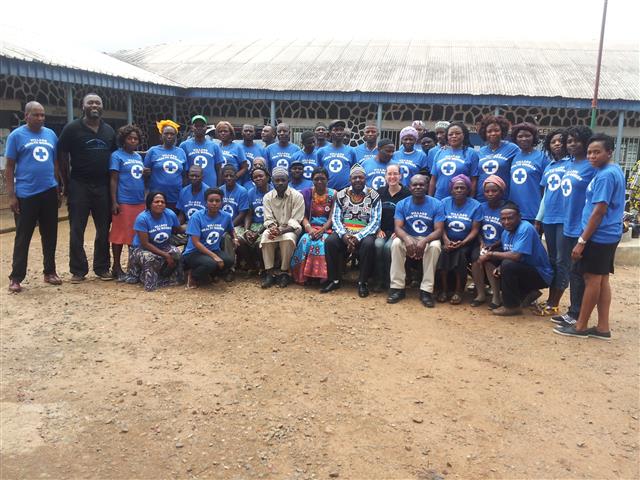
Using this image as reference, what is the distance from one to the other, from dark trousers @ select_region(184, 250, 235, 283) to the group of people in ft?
0.05

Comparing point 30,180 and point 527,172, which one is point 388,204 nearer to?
point 527,172

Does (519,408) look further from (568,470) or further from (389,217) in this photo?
(389,217)

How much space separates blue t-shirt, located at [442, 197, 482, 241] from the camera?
16.7 feet

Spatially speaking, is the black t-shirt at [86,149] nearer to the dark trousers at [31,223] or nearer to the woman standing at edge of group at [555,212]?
the dark trousers at [31,223]

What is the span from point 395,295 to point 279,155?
7.82 feet

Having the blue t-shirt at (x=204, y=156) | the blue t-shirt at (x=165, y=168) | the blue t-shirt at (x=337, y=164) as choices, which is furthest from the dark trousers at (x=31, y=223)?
the blue t-shirt at (x=337, y=164)

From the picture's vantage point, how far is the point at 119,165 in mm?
5402

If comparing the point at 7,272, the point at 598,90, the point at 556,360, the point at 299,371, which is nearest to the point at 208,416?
the point at 299,371

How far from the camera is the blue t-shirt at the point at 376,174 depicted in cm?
584

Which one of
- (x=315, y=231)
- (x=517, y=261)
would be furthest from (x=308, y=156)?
(x=517, y=261)

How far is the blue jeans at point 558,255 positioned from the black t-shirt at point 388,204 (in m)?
1.46

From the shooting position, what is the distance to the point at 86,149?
5273mm

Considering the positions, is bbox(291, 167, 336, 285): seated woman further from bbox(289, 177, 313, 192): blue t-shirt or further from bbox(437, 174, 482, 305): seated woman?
bbox(437, 174, 482, 305): seated woman

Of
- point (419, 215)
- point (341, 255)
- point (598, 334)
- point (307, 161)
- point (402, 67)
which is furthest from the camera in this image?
point (402, 67)
